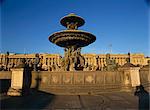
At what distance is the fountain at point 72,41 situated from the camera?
18.9m

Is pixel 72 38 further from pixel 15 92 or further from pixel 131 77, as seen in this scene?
pixel 15 92

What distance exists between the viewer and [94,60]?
94375mm

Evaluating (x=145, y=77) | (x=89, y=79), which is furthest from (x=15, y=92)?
(x=145, y=77)

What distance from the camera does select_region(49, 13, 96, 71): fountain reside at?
18880mm

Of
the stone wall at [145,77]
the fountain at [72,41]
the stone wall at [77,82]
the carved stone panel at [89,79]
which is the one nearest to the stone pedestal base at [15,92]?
the stone wall at [77,82]

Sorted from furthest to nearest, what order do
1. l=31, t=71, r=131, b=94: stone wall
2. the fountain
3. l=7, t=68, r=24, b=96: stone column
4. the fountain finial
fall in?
1. the fountain finial
2. the fountain
3. l=31, t=71, r=131, b=94: stone wall
4. l=7, t=68, r=24, b=96: stone column

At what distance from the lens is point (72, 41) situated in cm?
1975

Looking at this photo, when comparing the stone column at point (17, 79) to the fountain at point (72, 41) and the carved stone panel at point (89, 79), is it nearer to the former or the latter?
the carved stone panel at point (89, 79)

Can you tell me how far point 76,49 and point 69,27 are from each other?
2.91m

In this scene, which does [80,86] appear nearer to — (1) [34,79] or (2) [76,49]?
(1) [34,79]

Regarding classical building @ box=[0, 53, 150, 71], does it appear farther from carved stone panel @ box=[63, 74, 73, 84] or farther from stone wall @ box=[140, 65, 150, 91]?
carved stone panel @ box=[63, 74, 73, 84]

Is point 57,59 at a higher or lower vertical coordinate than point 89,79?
higher

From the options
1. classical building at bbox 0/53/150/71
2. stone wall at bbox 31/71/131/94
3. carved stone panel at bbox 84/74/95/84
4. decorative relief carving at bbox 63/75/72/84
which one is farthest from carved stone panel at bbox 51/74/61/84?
classical building at bbox 0/53/150/71

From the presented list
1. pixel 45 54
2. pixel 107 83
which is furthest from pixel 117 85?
pixel 45 54
